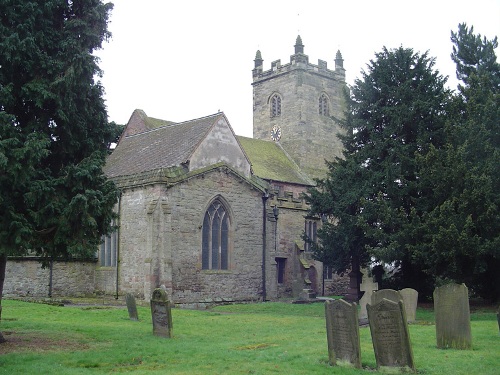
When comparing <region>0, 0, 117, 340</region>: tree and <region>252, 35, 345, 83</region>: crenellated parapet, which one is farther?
<region>252, 35, 345, 83</region>: crenellated parapet

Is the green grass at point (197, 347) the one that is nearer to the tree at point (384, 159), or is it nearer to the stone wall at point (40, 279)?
the tree at point (384, 159)

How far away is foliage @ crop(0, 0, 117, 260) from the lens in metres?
12.5

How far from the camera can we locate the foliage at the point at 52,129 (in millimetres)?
12477

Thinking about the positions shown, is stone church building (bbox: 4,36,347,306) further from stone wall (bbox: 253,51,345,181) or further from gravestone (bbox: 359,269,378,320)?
stone wall (bbox: 253,51,345,181)

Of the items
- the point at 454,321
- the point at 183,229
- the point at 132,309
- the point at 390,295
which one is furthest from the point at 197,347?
the point at 183,229

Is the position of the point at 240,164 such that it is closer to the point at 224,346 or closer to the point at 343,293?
the point at 343,293

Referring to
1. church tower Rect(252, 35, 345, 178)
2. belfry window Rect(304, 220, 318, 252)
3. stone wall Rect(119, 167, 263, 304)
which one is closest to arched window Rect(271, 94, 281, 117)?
church tower Rect(252, 35, 345, 178)

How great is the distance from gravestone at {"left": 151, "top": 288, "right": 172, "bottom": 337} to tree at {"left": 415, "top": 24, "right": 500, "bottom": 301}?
10.7 meters

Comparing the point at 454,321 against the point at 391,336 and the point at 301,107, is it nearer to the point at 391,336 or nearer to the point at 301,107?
the point at 391,336

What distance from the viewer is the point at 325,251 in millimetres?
28609

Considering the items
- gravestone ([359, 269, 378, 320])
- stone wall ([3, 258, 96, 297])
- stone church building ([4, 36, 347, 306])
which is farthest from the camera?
stone wall ([3, 258, 96, 297])

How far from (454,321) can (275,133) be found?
43.5 m

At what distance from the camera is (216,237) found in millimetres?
30391

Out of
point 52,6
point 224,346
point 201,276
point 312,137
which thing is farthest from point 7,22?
point 312,137
